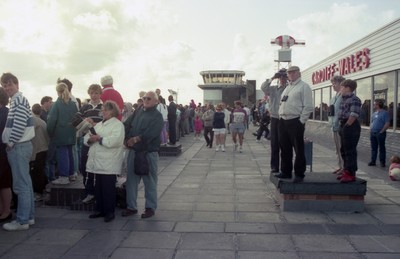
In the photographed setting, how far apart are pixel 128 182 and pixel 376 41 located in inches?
487

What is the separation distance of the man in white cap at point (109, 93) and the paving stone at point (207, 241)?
2.60 m

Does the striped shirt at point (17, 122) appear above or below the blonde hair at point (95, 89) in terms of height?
below

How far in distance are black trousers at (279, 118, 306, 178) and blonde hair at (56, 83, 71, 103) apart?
11.6 ft

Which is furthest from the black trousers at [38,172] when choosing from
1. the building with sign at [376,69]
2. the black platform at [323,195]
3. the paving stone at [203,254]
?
the building with sign at [376,69]

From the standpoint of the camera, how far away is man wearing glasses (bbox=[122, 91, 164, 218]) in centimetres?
622

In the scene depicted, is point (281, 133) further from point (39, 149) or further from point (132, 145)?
point (39, 149)

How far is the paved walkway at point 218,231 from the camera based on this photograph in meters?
4.80

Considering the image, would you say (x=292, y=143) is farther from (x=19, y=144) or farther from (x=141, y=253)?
(x=19, y=144)

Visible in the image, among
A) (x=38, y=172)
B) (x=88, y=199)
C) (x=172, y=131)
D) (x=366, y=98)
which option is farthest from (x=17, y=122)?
(x=366, y=98)

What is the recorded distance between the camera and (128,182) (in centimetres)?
642

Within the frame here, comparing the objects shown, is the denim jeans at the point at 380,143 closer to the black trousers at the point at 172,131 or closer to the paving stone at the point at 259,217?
the paving stone at the point at 259,217

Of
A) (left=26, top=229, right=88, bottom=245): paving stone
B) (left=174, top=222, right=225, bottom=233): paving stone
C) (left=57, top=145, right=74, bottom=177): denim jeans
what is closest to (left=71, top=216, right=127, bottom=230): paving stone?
(left=26, top=229, right=88, bottom=245): paving stone

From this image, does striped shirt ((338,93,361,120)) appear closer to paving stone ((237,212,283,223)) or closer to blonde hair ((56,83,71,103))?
paving stone ((237,212,283,223))

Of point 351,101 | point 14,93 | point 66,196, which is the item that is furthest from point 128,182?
point 351,101
